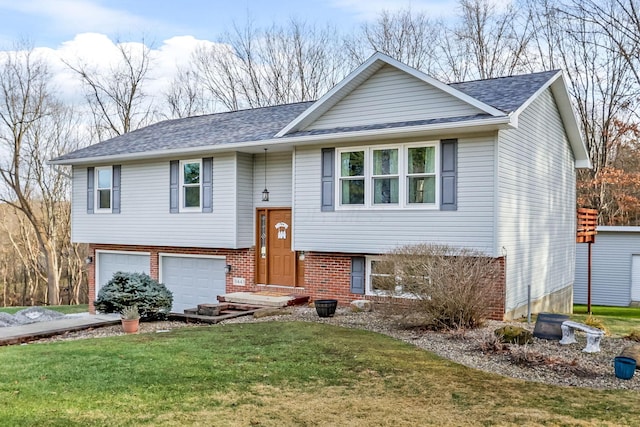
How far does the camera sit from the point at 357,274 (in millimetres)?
13195

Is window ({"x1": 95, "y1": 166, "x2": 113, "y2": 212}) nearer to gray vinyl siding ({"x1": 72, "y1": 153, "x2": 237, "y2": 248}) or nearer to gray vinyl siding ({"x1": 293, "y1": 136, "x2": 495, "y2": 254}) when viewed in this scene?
Result: gray vinyl siding ({"x1": 72, "y1": 153, "x2": 237, "y2": 248})

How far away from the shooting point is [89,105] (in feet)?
106

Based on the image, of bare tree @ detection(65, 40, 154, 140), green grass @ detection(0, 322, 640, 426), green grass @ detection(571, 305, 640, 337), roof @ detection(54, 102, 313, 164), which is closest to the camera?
green grass @ detection(0, 322, 640, 426)

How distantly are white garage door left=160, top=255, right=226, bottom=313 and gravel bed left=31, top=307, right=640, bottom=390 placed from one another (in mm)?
4857

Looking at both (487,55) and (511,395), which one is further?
(487,55)

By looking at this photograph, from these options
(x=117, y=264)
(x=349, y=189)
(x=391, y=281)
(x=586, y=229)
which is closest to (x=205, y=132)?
(x=117, y=264)

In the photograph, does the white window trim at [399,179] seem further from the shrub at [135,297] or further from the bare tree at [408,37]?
the bare tree at [408,37]

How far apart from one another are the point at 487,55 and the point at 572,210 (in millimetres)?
12710

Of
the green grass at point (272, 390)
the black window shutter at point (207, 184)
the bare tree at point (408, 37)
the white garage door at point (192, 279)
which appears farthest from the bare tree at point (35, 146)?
the green grass at point (272, 390)

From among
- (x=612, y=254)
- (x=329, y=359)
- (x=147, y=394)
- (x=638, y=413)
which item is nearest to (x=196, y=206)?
(x=329, y=359)

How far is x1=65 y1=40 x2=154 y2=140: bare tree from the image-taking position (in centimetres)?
3244

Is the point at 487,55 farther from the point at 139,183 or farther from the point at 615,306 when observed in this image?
the point at 139,183

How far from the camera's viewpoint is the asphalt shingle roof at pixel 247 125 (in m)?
11.9

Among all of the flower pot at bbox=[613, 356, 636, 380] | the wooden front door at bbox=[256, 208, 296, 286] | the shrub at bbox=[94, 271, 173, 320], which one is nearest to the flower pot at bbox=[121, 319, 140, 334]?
the shrub at bbox=[94, 271, 173, 320]
